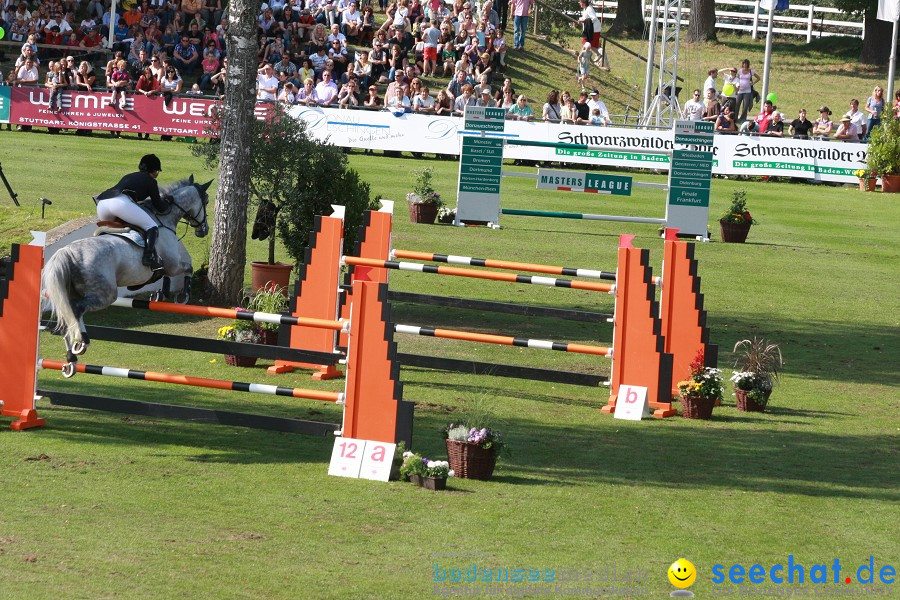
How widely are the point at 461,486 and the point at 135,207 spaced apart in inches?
154

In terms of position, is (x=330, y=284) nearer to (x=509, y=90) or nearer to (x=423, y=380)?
(x=423, y=380)

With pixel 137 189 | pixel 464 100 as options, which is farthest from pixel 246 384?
pixel 464 100

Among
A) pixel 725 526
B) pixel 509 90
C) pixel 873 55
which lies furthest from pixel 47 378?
pixel 873 55

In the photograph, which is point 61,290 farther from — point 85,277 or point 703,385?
point 703,385

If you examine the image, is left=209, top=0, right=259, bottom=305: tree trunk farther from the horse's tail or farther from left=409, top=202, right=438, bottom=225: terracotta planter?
left=409, top=202, right=438, bottom=225: terracotta planter

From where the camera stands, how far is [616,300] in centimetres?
1122

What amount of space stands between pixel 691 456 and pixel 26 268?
5.39 meters

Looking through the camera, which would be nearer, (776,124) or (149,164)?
(149,164)

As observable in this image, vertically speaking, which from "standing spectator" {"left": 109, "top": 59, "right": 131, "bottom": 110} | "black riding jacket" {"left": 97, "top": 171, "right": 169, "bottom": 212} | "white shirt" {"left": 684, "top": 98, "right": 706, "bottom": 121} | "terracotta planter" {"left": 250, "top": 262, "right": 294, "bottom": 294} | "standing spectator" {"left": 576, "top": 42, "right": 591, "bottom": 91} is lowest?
"terracotta planter" {"left": 250, "top": 262, "right": 294, "bottom": 294}

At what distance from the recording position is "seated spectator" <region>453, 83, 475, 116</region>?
3125 cm

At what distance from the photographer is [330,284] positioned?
12242 millimetres

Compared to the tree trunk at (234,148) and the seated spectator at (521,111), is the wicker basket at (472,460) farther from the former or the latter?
the seated spectator at (521,111)

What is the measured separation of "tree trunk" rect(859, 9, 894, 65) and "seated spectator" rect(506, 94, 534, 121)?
24109mm

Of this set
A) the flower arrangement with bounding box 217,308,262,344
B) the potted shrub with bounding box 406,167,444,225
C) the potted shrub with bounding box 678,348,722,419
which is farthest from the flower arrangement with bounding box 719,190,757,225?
the flower arrangement with bounding box 217,308,262,344
